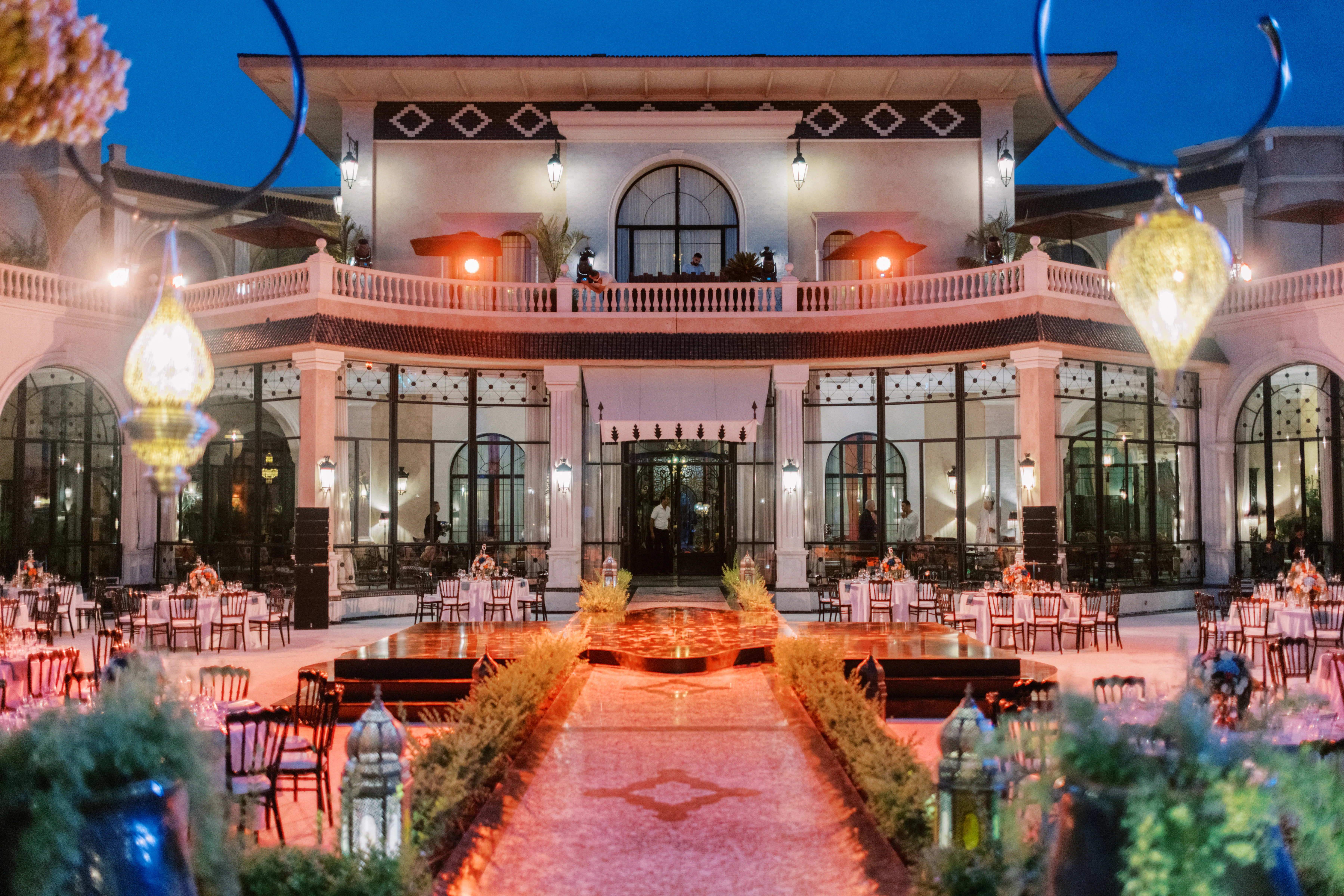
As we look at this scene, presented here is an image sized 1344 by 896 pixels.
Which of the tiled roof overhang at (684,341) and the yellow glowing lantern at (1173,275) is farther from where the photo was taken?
the tiled roof overhang at (684,341)

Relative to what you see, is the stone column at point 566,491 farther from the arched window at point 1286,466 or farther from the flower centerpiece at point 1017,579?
the arched window at point 1286,466

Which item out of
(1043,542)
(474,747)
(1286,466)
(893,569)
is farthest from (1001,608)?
(1286,466)

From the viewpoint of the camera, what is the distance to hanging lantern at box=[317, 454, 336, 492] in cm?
1811

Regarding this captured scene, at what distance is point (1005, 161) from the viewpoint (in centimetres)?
2259

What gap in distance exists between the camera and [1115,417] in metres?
23.4

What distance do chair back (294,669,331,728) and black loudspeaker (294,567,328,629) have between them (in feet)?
27.0

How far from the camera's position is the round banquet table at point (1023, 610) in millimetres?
14578

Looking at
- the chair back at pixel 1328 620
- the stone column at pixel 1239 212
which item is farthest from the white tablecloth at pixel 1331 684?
the stone column at pixel 1239 212

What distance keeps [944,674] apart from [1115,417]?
14.1 m

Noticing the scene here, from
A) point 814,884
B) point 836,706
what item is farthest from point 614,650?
point 814,884

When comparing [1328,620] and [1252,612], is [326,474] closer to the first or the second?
[1252,612]

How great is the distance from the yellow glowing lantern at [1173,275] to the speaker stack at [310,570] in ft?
49.5

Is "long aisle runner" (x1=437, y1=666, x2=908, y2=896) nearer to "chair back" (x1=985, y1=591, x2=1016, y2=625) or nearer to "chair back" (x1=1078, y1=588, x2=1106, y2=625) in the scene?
"chair back" (x1=985, y1=591, x2=1016, y2=625)

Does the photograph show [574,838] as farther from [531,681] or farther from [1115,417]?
[1115,417]
